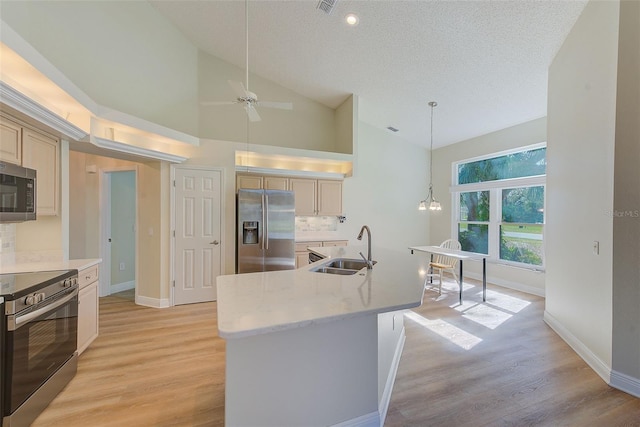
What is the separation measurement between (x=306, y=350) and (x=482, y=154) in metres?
5.48

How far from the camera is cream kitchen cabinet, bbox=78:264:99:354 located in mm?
2484

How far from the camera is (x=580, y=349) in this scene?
2.66 metres

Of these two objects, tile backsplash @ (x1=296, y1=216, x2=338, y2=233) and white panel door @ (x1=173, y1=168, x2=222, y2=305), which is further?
tile backsplash @ (x1=296, y1=216, x2=338, y2=233)

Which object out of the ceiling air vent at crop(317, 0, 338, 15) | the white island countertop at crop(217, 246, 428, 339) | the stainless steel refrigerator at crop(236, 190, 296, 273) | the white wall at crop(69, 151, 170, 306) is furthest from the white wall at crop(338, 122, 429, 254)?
the white island countertop at crop(217, 246, 428, 339)

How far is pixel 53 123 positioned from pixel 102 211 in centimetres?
246

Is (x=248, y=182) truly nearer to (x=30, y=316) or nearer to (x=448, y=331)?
(x=30, y=316)

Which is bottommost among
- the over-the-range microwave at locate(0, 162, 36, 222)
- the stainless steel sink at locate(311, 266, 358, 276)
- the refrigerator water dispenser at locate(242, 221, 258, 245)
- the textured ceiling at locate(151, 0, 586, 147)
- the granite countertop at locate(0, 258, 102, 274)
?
the stainless steel sink at locate(311, 266, 358, 276)

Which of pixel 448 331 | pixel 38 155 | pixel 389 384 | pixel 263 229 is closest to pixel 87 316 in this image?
pixel 38 155

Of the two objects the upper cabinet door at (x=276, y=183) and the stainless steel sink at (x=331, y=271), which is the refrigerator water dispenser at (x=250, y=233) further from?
the stainless steel sink at (x=331, y=271)

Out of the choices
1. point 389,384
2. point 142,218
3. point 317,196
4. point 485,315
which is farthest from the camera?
point 317,196

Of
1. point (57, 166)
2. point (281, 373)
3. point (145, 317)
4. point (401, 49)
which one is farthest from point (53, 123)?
point (401, 49)

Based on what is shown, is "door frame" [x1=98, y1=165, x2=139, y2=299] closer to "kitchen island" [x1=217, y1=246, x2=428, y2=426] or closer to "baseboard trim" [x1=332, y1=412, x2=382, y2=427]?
"kitchen island" [x1=217, y1=246, x2=428, y2=426]

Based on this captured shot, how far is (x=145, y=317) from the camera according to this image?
3.55 m

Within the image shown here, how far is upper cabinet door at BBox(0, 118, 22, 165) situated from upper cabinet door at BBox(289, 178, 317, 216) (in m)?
3.34
